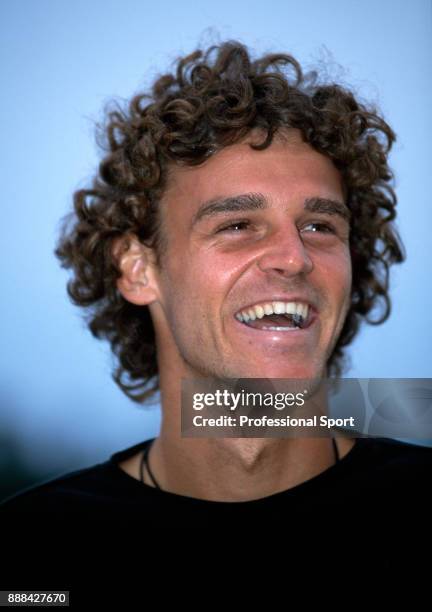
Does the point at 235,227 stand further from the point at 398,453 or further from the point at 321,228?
the point at 398,453

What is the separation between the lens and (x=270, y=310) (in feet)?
9.49

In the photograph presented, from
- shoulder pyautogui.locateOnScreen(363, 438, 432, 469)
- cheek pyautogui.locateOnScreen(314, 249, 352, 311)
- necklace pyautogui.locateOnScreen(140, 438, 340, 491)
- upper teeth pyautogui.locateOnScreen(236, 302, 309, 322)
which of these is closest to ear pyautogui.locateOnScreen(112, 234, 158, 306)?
upper teeth pyautogui.locateOnScreen(236, 302, 309, 322)

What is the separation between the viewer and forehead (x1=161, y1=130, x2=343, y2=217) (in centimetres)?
295

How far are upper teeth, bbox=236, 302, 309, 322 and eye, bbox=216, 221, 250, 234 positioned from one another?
35 centimetres

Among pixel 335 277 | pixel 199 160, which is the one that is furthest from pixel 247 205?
pixel 335 277

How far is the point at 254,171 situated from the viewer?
297 cm

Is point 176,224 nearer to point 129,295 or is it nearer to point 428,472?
point 129,295

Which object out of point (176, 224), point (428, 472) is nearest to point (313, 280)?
point (176, 224)

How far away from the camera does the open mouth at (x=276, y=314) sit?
114 inches

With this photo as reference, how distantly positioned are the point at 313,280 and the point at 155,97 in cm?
145

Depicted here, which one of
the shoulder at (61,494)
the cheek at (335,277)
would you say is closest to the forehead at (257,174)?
the cheek at (335,277)

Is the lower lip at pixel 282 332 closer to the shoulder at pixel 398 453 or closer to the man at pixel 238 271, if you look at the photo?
the man at pixel 238 271

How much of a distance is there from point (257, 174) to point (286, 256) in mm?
400

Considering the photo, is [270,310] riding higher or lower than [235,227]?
lower
